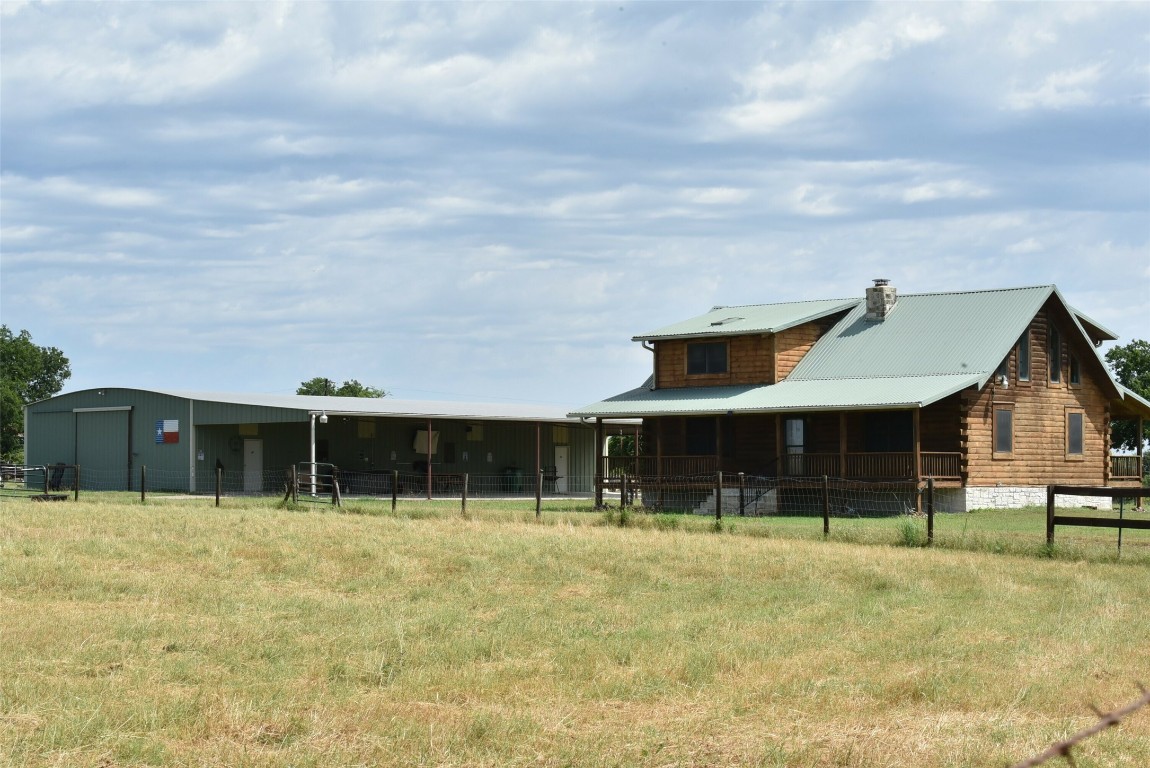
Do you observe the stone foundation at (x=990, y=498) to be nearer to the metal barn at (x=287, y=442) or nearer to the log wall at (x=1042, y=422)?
the log wall at (x=1042, y=422)

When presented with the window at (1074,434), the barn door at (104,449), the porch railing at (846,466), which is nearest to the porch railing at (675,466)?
the porch railing at (846,466)

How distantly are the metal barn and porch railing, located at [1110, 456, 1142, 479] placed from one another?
17642mm

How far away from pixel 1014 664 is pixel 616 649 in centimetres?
354

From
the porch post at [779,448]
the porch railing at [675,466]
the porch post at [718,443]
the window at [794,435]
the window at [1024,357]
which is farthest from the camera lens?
the porch railing at [675,466]

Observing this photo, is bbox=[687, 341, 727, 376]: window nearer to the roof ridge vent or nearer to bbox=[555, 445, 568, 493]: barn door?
the roof ridge vent

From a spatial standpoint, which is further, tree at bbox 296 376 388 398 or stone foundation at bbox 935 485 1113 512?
tree at bbox 296 376 388 398

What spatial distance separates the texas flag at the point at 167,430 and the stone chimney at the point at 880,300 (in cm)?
2293

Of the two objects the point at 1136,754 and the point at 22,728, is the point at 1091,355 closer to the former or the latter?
the point at 1136,754

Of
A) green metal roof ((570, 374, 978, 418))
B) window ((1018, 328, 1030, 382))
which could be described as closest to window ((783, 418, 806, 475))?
green metal roof ((570, 374, 978, 418))

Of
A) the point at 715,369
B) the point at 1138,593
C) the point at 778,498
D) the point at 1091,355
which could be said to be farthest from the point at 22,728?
the point at 1091,355

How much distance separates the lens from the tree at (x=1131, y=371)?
55812 mm

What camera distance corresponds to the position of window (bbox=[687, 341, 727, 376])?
39312 mm

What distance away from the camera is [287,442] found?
4650cm

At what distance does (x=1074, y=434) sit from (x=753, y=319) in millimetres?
10141
